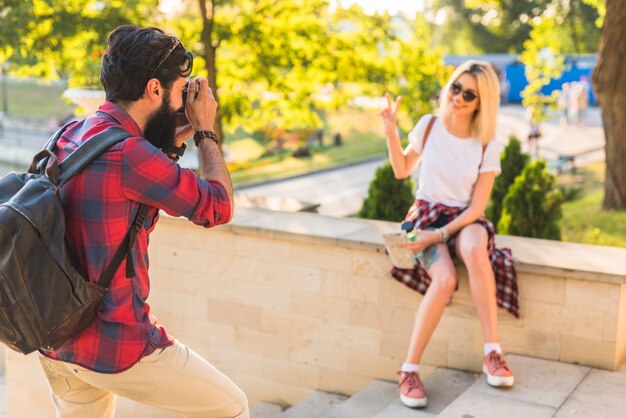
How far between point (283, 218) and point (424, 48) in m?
6.65

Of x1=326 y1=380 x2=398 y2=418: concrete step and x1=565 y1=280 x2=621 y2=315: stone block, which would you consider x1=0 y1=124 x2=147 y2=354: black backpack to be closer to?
x1=326 y1=380 x2=398 y2=418: concrete step

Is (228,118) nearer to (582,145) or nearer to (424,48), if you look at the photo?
(424,48)

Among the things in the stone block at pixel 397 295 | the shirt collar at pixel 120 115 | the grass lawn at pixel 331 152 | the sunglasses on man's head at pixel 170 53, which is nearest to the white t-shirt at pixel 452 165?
the stone block at pixel 397 295

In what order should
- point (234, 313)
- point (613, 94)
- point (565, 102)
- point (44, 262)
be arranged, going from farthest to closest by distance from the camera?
point (565, 102) < point (613, 94) < point (234, 313) < point (44, 262)

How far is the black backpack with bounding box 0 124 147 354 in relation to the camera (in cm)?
249

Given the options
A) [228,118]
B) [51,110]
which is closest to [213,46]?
[228,118]

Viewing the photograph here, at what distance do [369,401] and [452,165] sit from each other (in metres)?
1.51

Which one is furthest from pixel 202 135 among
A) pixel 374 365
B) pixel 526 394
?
pixel 374 365

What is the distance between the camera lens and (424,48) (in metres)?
12.0

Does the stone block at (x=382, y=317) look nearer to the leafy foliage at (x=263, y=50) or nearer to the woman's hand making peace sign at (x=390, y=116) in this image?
the woman's hand making peace sign at (x=390, y=116)

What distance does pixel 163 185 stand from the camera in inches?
104

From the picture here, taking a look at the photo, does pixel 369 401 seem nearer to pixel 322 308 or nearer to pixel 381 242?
pixel 322 308

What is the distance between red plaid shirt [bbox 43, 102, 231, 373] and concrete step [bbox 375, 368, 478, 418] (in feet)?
7.16

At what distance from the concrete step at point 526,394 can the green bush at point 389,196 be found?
344 centimetres
